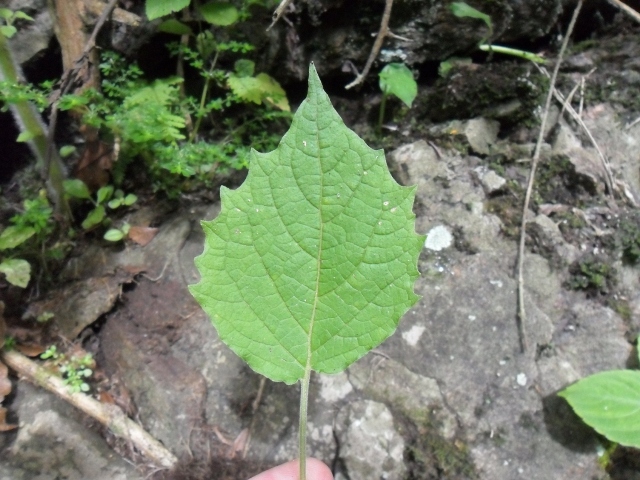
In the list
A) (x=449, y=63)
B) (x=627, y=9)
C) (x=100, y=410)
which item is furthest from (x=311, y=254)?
(x=627, y=9)

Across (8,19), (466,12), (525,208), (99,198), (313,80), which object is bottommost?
(525,208)

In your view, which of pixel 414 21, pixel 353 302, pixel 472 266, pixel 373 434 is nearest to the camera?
pixel 353 302

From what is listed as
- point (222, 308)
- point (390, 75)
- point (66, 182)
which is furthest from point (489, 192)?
point (66, 182)

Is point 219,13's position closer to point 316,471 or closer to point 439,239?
point 439,239

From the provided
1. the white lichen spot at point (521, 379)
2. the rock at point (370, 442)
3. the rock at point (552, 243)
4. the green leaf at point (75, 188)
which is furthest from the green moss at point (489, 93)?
the green leaf at point (75, 188)

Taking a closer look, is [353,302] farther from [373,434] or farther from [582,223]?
[582,223]

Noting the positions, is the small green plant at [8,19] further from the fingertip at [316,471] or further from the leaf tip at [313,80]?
the fingertip at [316,471]

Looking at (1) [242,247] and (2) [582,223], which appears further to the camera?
(2) [582,223]
